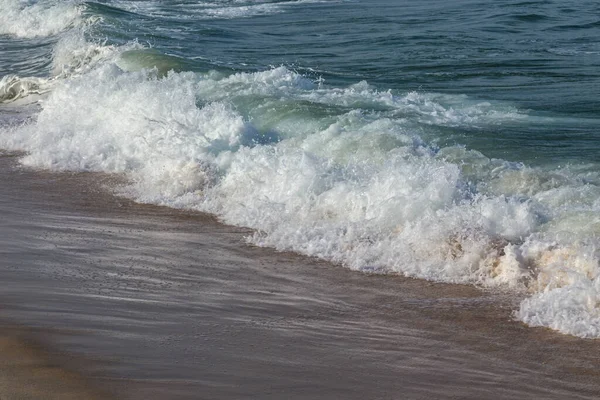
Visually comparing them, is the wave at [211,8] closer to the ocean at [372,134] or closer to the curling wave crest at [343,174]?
the ocean at [372,134]

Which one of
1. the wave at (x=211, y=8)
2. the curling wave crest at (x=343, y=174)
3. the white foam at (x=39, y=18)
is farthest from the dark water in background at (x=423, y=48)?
the curling wave crest at (x=343, y=174)

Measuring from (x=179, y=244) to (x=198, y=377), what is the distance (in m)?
3.22

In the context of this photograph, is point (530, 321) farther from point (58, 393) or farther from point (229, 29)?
point (229, 29)

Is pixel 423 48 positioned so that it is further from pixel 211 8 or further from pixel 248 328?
pixel 248 328

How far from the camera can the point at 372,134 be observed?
436 inches

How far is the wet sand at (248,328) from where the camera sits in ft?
18.7

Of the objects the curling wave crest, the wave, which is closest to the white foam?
the wave

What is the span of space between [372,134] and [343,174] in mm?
1161

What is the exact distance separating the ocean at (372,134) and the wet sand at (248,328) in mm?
413

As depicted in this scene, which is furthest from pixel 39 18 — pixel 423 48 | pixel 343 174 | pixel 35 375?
pixel 35 375

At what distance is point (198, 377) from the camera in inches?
224

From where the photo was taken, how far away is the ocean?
8234 millimetres

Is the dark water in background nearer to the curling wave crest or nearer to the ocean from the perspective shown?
the ocean

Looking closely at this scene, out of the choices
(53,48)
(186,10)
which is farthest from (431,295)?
(186,10)
